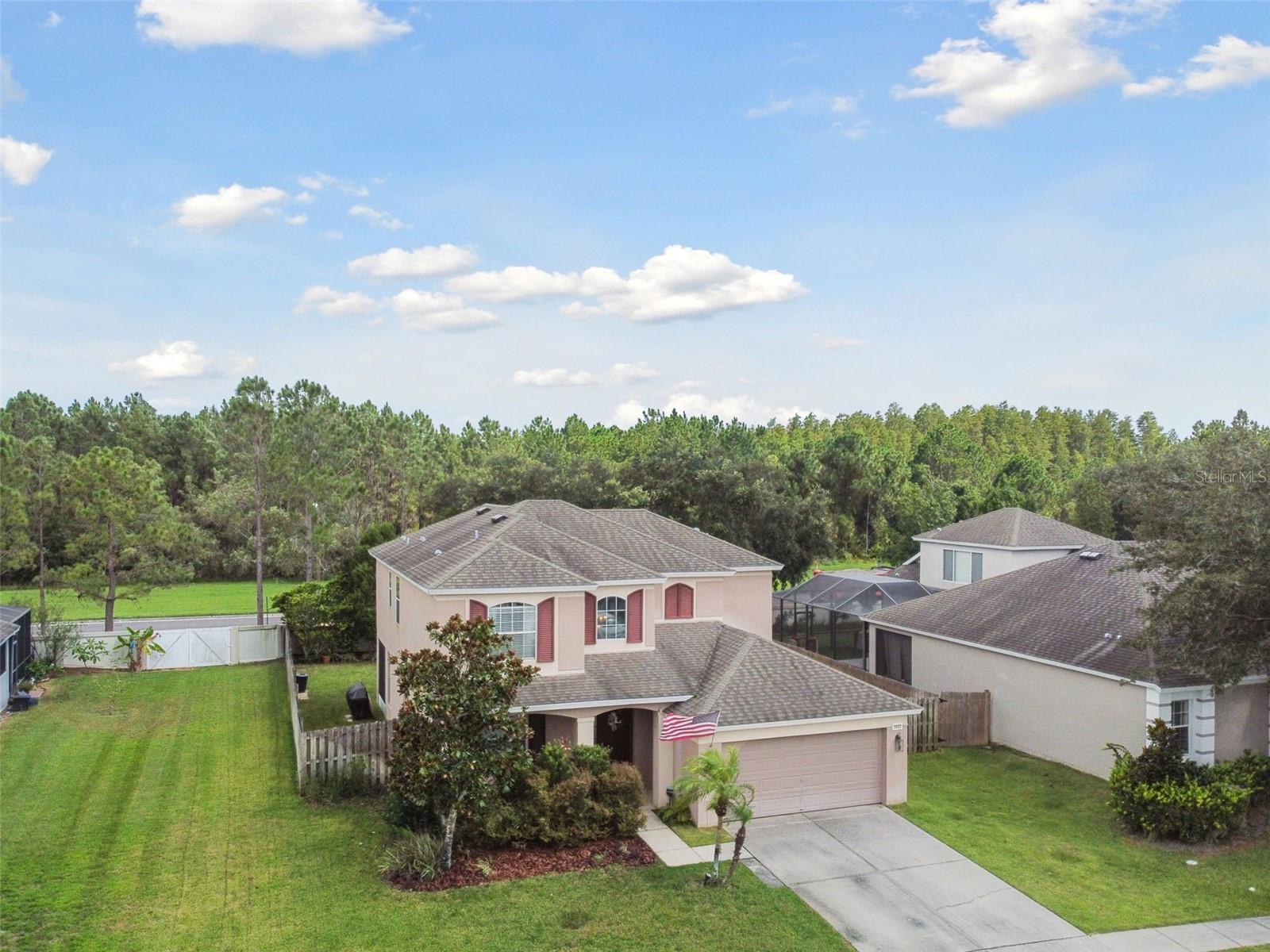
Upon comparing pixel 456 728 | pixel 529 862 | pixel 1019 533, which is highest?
pixel 1019 533

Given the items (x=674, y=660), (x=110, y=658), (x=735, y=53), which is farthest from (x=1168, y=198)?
(x=110, y=658)

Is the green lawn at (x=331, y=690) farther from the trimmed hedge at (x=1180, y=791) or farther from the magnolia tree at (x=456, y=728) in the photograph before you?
the trimmed hedge at (x=1180, y=791)

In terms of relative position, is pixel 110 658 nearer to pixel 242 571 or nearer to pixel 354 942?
pixel 354 942

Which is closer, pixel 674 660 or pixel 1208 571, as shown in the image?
pixel 1208 571

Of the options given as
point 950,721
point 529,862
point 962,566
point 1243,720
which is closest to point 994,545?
point 962,566

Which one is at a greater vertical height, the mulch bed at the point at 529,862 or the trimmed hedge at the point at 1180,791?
the trimmed hedge at the point at 1180,791

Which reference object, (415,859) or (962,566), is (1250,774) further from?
(962,566)

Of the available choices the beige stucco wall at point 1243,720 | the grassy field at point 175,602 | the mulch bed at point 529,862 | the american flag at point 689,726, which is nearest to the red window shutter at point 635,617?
the american flag at point 689,726
